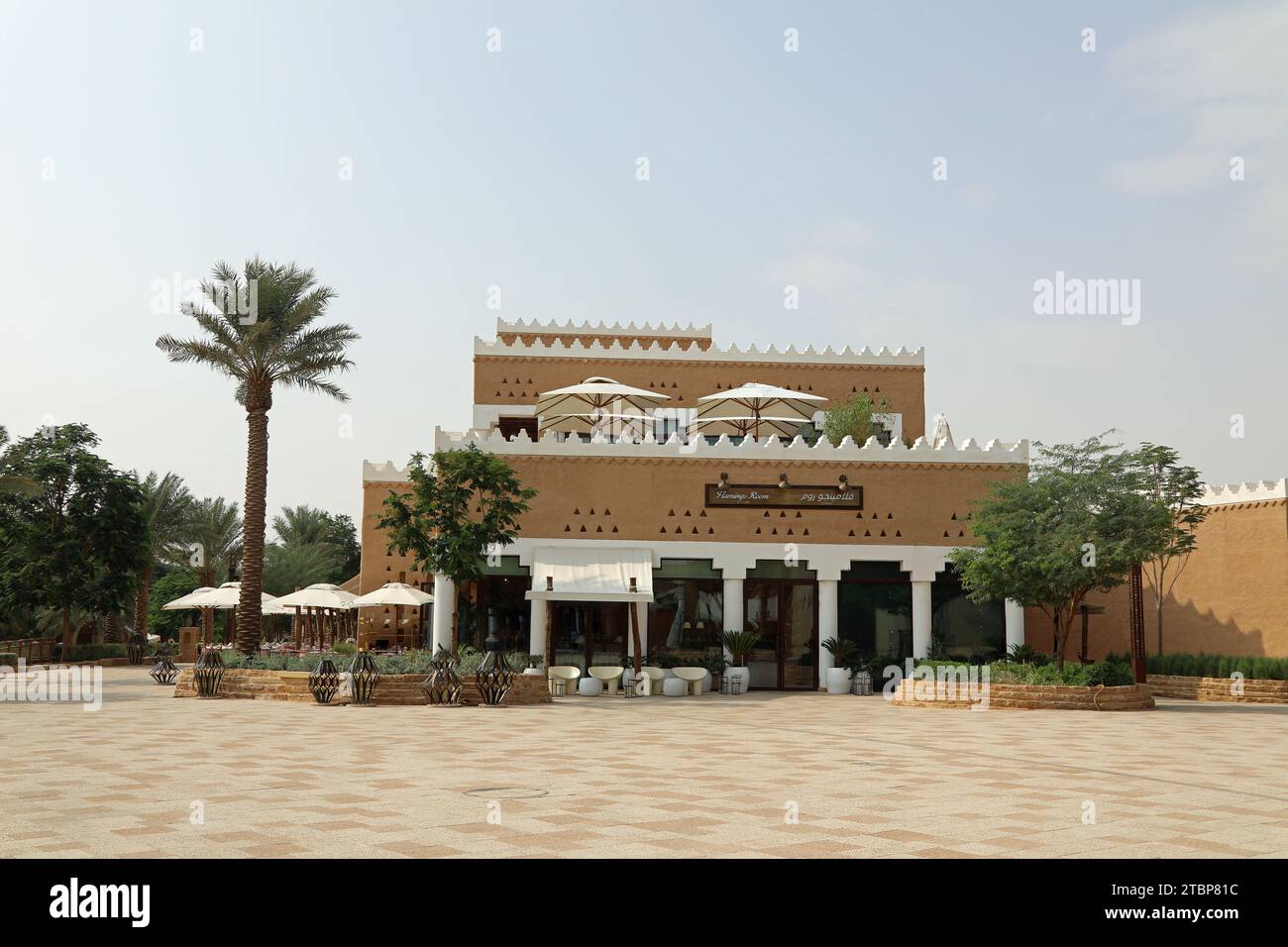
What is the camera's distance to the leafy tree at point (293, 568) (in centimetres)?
5144

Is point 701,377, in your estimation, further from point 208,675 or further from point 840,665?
point 208,675

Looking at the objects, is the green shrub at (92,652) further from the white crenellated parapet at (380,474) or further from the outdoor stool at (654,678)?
the outdoor stool at (654,678)

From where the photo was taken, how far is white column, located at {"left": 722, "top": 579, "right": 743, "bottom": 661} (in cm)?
2748

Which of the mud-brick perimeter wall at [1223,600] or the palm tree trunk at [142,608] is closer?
the mud-brick perimeter wall at [1223,600]

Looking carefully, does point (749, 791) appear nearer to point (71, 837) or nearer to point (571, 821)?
point (571, 821)

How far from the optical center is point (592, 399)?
103ft

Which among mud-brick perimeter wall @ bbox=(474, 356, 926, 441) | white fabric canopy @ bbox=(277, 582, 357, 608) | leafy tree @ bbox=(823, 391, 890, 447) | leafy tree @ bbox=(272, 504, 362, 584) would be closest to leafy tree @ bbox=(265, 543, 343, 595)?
leafy tree @ bbox=(272, 504, 362, 584)

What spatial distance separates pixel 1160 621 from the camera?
29156mm

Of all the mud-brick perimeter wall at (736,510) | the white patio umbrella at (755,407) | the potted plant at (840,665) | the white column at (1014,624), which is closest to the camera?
the potted plant at (840,665)

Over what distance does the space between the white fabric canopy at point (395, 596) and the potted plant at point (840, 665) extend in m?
9.68

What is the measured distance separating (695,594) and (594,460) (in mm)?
4107

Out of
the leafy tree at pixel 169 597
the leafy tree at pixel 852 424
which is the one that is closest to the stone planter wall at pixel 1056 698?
the leafy tree at pixel 852 424

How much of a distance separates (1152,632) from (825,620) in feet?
31.5
